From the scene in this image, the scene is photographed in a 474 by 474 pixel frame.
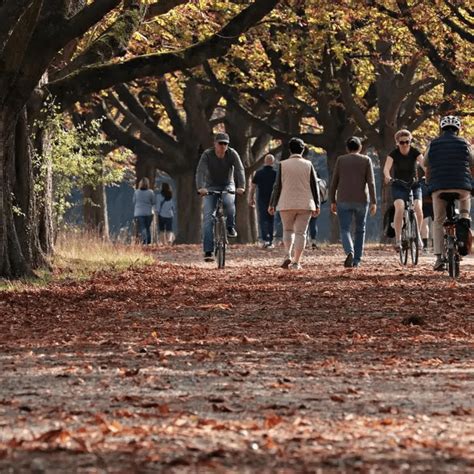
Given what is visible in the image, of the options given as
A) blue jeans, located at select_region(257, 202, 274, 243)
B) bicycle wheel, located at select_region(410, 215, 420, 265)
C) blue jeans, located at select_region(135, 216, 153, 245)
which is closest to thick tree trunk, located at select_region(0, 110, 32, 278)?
bicycle wheel, located at select_region(410, 215, 420, 265)

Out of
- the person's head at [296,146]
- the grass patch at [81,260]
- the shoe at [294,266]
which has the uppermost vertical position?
the person's head at [296,146]

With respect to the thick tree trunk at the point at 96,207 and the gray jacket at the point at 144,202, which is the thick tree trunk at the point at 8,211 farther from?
the thick tree trunk at the point at 96,207

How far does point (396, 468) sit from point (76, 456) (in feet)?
4.07

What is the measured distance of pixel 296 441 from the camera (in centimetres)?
690

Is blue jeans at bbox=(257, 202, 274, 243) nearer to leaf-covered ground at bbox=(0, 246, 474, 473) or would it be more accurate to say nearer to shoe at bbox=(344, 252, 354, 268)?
shoe at bbox=(344, 252, 354, 268)

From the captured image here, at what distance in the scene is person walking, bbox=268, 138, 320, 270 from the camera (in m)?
23.8

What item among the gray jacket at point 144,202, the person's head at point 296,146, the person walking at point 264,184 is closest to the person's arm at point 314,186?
the person's head at point 296,146

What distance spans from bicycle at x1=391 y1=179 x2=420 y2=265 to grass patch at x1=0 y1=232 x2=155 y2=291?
400 cm

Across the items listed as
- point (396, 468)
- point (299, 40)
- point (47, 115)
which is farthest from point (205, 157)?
point (396, 468)

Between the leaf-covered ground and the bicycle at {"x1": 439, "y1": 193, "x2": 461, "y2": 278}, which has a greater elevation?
the bicycle at {"x1": 439, "y1": 193, "x2": 461, "y2": 278}

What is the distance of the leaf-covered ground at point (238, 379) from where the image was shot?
21.5 ft

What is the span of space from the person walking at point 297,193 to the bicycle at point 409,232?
4.01 ft

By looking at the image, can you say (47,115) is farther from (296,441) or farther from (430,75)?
(430,75)

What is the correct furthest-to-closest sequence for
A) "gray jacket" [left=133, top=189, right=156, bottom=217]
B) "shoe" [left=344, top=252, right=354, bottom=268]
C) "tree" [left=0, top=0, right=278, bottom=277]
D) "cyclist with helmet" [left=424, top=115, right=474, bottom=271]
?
"gray jacket" [left=133, top=189, right=156, bottom=217] < "shoe" [left=344, top=252, right=354, bottom=268] < "cyclist with helmet" [left=424, top=115, right=474, bottom=271] < "tree" [left=0, top=0, right=278, bottom=277]
